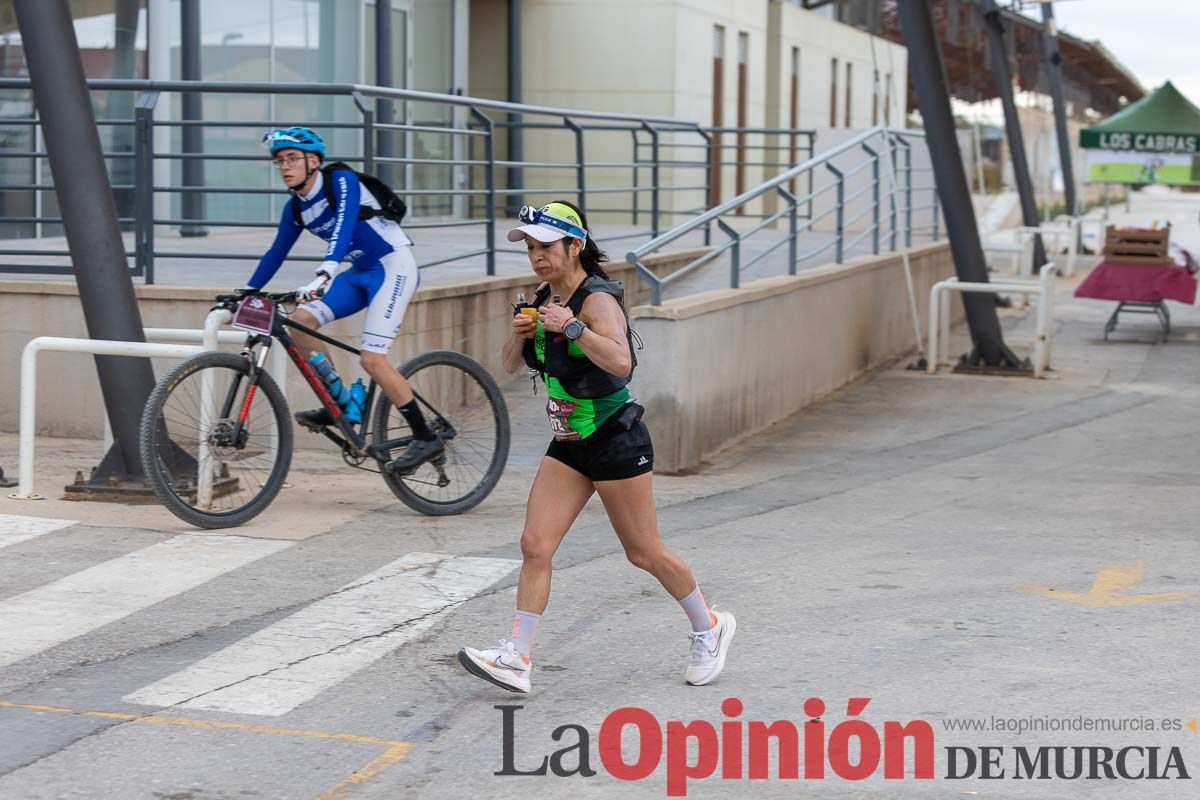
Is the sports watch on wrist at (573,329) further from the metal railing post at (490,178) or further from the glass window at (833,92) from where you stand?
the glass window at (833,92)

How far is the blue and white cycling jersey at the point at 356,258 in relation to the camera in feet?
27.0

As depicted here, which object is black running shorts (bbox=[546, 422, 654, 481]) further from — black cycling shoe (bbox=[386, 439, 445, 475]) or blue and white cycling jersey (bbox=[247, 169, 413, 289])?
black cycling shoe (bbox=[386, 439, 445, 475])

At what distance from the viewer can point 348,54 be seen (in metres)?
20.8

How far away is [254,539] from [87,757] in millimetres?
3025

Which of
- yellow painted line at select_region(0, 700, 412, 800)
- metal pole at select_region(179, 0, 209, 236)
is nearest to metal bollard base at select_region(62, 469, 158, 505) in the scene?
yellow painted line at select_region(0, 700, 412, 800)

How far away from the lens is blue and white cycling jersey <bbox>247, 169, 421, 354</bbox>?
8.22 m

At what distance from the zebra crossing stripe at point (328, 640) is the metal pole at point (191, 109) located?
903cm

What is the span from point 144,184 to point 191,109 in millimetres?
6379

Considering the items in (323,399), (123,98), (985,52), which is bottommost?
(323,399)

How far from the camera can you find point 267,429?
8.20 m

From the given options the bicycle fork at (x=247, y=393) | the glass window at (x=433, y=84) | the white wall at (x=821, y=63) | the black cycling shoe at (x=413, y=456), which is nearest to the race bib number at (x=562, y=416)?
the bicycle fork at (x=247, y=393)

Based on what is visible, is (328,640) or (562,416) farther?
(328,640)

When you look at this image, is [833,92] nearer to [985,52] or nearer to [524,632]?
[985,52]

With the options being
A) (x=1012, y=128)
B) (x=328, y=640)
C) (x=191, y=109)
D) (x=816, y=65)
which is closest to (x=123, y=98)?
(x=191, y=109)
